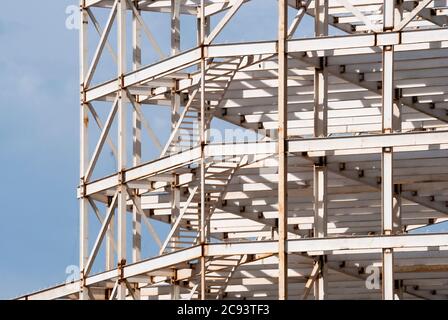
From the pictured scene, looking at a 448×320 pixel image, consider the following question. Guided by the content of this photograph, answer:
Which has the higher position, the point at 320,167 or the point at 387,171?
the point at 320,167

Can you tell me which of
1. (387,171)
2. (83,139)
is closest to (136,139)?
(83,139)

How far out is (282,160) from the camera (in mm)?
89375

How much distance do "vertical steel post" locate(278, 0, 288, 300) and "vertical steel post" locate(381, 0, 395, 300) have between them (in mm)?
3746

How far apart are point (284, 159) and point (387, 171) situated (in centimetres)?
410

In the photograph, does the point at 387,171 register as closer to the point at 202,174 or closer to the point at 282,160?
the point at 282,160

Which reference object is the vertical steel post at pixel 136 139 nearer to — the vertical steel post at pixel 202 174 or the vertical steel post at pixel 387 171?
the vertical steel post at pixel 202 174

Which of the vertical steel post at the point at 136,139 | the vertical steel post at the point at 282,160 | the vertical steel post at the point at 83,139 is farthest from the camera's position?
the vertical steel post at the point at 83,139

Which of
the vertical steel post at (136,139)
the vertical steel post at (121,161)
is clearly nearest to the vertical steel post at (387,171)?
the vertical steel post at (121,161)

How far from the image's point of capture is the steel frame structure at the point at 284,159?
3506 inches

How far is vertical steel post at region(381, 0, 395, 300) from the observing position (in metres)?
88.0

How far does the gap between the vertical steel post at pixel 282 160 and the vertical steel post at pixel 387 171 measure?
147 inches

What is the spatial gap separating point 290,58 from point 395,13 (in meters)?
4.66

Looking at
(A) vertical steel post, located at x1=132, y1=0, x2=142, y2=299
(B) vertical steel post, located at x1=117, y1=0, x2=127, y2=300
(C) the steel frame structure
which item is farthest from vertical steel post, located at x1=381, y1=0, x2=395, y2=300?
(A) vertical steel post, located at x1=132, y1=0, x2=142, y2=299
